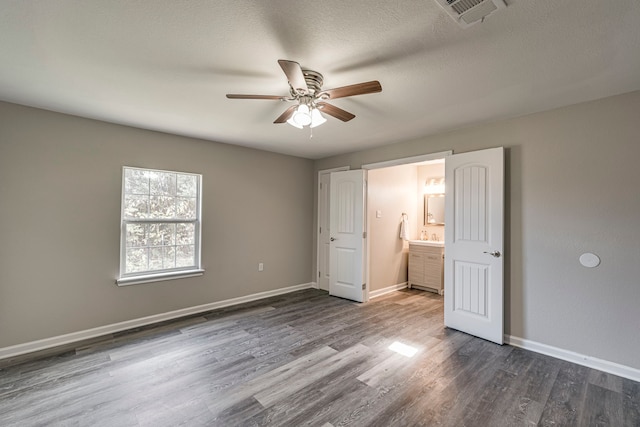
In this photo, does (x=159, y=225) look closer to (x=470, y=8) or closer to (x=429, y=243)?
(x=470, y=8)

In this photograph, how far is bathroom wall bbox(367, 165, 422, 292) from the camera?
15.5 feet

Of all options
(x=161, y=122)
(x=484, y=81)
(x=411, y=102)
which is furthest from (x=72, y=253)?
(x=484, y=81)

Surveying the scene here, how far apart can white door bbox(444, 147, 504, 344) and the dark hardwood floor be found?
254 mm

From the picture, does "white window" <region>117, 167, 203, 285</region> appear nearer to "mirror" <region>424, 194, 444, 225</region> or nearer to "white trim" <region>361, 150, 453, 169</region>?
"white trim" <region>361, 150, 453, 169</region>

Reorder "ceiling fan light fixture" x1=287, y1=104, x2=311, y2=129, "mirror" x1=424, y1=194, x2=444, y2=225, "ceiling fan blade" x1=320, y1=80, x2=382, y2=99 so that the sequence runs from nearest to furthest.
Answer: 1. "ceiling fan blade" x1=320, y1=80, x2=382, y2=99
2. "ceiling fan light fixture" x1=287, y1=104, x2=311, y2=129
3. "mirror" x1=424, y1=194, x2=444, y2=225

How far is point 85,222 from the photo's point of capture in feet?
10.1

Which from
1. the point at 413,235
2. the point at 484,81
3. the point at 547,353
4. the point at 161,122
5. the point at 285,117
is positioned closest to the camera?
the point at 484,81

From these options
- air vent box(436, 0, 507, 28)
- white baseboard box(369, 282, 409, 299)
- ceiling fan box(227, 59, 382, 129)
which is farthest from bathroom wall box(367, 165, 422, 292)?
air vent box(436, 0, 507, 28)

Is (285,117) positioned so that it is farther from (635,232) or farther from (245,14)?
(635,232)

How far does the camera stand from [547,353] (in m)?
2.76

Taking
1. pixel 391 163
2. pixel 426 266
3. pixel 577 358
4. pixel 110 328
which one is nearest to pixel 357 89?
pixel 391 163

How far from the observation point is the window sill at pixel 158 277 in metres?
→ 3.31

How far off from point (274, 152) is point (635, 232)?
4287mm

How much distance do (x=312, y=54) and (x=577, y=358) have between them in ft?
11.3
